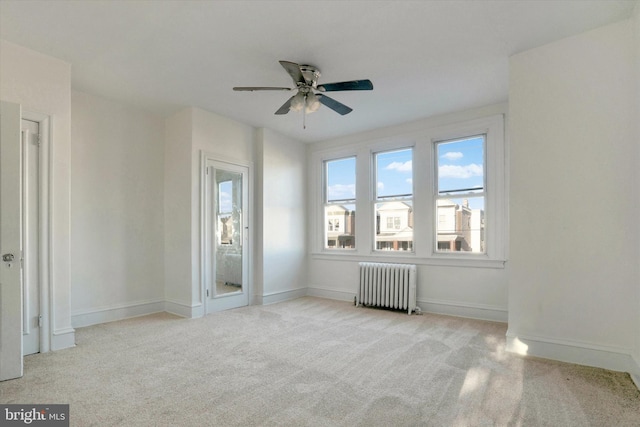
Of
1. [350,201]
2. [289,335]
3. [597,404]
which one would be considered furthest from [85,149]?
[597,404]

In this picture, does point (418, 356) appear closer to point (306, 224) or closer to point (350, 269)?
point (350, 269)

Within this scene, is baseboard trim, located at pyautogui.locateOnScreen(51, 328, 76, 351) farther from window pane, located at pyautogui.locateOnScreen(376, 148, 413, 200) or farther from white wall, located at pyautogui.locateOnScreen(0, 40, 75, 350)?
window pane, located at pyautogui.locateOnScreen(376, 148, 413, 200)

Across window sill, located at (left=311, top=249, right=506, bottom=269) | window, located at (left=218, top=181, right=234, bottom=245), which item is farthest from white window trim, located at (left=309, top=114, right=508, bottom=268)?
window, located at (left=218, top=181, right=234, bottom=245)

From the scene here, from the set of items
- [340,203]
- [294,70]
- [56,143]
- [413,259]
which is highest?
[294,70]

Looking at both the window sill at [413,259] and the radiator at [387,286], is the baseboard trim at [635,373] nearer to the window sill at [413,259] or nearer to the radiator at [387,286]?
the window sill at [413,259]

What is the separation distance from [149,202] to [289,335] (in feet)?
8.96

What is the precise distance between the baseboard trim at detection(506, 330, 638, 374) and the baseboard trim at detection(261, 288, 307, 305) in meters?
3.36

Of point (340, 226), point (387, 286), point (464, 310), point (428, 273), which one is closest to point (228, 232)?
point (340, 226)

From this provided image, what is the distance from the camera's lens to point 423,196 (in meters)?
4.96

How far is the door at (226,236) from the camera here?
4.77 metres

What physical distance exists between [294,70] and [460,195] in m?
2.94

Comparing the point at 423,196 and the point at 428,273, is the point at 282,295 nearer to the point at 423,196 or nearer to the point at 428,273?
the point at 428,273

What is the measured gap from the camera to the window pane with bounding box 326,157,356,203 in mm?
5820
